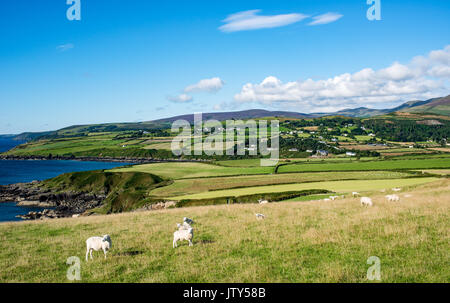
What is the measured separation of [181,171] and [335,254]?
307 ft

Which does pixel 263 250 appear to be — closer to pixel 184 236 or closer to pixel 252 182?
pixel 184 236

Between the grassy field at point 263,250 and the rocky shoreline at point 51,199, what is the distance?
192ft

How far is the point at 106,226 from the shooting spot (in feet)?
73.5

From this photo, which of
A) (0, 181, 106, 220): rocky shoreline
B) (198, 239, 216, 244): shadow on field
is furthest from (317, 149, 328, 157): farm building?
(198, 239, 216, 244): shadow on field

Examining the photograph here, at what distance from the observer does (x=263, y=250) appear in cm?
1357

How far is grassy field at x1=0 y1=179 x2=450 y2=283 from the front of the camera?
35.3 ft

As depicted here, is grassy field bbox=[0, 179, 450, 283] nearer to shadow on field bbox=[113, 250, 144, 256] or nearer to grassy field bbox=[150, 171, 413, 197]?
shadow on field bbox=[113, 250, 144, 256]

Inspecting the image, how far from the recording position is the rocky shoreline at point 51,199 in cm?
7500

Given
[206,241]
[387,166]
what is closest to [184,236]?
[206,241]

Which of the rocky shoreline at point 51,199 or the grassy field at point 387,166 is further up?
the grassy field at point 387,166

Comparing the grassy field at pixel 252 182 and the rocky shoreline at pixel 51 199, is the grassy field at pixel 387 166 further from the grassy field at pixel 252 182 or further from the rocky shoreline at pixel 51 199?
the rocky shoreline at pixel 51 199

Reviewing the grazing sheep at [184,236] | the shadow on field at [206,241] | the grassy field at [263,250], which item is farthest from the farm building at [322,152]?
the grazing sheep at [184,236]
